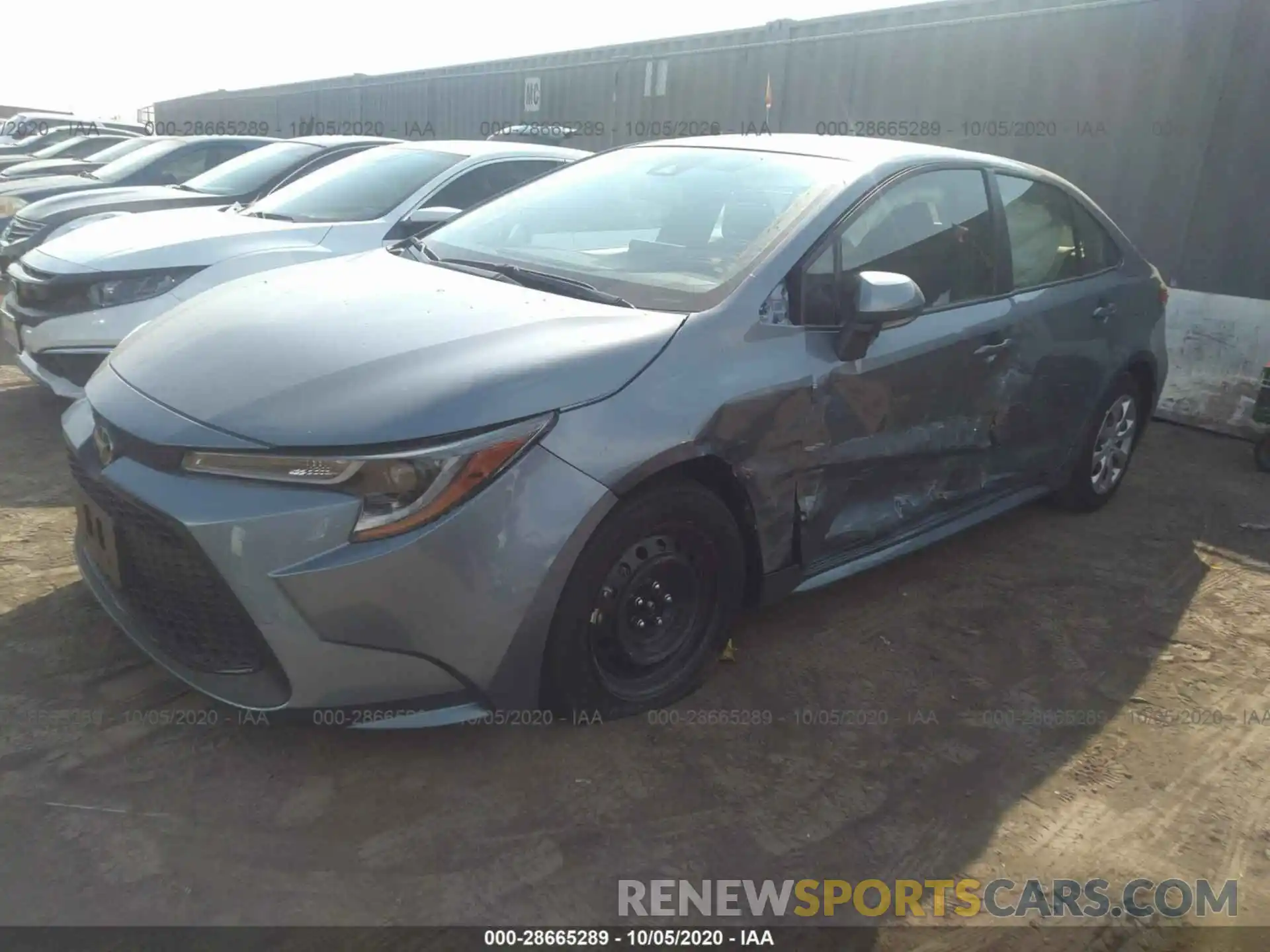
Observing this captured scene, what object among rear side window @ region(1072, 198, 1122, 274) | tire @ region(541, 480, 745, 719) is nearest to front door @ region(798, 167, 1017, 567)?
tire @ region(541, 480, 745, 719)

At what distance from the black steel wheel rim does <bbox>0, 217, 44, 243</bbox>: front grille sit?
565 centimetres

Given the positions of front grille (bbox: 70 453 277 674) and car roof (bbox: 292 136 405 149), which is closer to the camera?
front grille (bbox: 70 453 277 674)

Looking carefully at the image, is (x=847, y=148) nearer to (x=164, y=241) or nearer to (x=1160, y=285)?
(x=1160, y=285)

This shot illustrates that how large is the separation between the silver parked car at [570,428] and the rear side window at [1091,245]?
21.0 inches

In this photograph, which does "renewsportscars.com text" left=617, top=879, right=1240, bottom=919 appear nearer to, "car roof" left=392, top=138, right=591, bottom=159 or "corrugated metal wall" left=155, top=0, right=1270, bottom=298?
"car roof" left=392, top=138, right=591, bottom=159

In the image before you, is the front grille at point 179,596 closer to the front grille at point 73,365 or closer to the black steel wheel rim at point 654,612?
the black steel wheel rim at point 654,612

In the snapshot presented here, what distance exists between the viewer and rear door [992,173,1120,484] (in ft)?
13.3

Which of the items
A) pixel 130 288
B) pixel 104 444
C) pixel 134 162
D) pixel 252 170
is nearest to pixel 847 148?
pixel 104 444

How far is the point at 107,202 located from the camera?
22.1 ft

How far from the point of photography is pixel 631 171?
12.6 feet

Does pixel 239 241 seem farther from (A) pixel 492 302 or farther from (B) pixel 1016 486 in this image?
(B) pixel 1016 486

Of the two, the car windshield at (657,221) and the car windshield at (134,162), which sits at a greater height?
the car windshield at (657,221)

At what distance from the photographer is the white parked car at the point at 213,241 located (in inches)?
185

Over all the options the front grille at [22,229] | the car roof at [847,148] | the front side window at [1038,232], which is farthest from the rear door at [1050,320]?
the front grille at [22,229]
